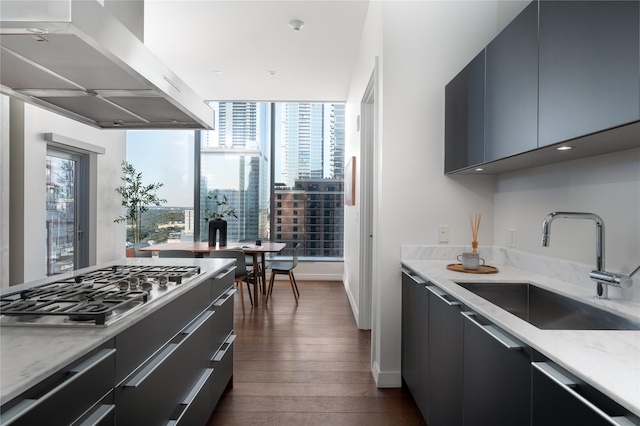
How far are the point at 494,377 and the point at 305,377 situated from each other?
1.65m

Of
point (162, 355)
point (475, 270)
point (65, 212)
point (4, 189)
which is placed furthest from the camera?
point (65, 212)

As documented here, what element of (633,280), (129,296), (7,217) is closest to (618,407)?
(633,280)

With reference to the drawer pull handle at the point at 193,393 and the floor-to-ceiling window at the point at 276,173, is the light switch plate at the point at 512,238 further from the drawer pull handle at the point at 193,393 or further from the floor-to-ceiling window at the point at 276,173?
the floor-to-ceiling window at the point at 276,173

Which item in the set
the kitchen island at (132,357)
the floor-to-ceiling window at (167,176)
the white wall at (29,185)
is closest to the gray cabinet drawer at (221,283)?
the kitchen island at (132,357)

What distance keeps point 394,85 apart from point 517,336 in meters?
1.80

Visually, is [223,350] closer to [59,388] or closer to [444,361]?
[444,361]

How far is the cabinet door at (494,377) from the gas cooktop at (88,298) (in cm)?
119

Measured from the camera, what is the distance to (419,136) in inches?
93.6

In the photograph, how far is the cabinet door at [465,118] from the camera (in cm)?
187

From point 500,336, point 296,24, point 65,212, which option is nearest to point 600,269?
point 500,336

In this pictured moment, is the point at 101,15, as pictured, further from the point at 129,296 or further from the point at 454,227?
the point at 454,227

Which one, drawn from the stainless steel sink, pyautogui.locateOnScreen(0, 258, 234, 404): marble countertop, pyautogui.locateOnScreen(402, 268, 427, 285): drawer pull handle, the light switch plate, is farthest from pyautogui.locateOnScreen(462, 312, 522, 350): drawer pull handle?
pyautogui.locateOnScreen(0, 258, 234, 404): marble countertop

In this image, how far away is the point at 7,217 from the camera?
3.26 metres

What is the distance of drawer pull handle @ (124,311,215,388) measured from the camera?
3.84 ft
